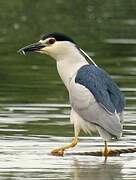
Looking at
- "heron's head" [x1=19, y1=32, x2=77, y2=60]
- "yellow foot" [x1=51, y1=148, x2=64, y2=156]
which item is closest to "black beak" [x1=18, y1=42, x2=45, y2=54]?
"heron's head" [x1=19, y1=32, x2=77, y2=60]

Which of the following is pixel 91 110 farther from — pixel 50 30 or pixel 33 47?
pixel 50 30

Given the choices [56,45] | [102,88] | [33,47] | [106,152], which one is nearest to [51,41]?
[56,45]

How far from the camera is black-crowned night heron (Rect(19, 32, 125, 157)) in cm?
1383

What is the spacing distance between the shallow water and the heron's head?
1.13 meters

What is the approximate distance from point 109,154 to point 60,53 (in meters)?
1.54

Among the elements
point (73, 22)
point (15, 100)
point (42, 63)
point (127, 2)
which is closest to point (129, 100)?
point (15, 100)

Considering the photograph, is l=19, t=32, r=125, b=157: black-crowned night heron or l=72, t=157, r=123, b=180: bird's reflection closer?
l=72, t=157, r=123, b=180: bird's reflection

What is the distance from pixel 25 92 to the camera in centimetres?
1906

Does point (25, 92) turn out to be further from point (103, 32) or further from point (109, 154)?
point (103, 32)

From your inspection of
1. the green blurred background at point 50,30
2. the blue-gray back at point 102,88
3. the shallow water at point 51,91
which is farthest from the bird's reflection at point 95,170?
→ the green blurred background at point 50,30

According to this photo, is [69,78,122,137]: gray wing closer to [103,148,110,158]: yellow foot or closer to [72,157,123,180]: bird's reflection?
[103,148,110,158]: yellow foot

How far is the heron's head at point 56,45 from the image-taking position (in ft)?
47.9

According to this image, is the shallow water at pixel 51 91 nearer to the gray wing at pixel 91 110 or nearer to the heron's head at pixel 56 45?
the gray wing at pixel 91 110

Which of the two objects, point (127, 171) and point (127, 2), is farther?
point (127, 2)
